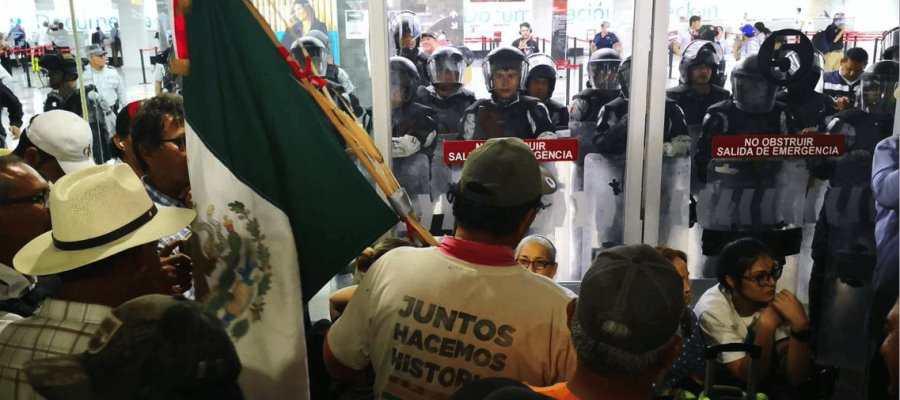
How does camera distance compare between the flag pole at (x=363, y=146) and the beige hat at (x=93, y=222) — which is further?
the flag pole at (x=363, y=146)

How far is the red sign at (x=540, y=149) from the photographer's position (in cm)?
307

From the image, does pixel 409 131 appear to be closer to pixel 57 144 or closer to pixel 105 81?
pixel 57 144

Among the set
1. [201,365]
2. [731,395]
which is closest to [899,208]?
[731,395]

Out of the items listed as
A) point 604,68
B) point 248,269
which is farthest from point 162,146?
point 604,68

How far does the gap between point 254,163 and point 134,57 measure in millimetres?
2194

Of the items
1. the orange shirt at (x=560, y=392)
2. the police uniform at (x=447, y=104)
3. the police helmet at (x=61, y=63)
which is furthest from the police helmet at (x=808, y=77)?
the police helmet at (x=61, y=63)

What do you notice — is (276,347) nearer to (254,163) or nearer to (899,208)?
(254,163)

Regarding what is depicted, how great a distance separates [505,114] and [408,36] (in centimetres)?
52

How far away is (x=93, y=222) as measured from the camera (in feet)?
5.12

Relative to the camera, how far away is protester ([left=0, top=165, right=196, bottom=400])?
4.39 ft

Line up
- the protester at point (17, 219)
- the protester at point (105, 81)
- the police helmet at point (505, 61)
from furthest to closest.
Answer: the protester at point (105, 81)
the police helmet at point (505, 61)
the protester at point (17, 219)

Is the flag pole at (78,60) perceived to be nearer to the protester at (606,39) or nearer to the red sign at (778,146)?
the protester at (606,39)

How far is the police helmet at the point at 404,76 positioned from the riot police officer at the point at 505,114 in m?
0.25

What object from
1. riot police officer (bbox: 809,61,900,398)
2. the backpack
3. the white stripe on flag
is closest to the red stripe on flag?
the white stripe on flag
